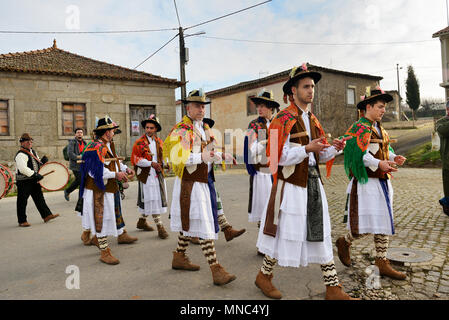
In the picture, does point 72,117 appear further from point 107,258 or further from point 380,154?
point 380,154

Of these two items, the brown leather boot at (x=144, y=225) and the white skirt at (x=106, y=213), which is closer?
the white skirt at (x=106, y=213)

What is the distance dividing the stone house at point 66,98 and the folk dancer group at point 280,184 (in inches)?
514

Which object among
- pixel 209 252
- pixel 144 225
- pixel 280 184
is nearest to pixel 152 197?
pixel 144 225

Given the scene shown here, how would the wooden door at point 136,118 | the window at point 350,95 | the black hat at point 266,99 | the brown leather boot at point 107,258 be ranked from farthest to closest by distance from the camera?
the window at point 350,95 < the wooden door at point 136,118 < the black hat at point 266,99 < the brown leather boot at point 107,258

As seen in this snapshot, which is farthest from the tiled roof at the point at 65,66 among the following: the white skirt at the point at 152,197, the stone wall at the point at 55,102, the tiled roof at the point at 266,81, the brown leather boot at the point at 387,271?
the brown leather boot at the point at 387,271

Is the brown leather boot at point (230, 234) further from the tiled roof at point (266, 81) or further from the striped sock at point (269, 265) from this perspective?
the tiled roof at point (266, 81)

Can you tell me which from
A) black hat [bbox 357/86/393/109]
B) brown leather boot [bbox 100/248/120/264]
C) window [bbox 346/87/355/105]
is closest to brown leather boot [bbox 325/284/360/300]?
black hat [bbox 357/86/393/109]

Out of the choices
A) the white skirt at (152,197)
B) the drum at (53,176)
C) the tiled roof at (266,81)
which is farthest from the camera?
the tiled roof at (266,81)

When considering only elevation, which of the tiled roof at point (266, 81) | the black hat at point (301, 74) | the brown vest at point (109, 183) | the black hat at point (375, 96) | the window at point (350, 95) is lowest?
the brown vest at point (109, 183)

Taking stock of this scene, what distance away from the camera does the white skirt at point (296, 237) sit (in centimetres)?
294

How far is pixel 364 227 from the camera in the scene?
3.72m

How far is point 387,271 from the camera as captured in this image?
3518 millimetres
